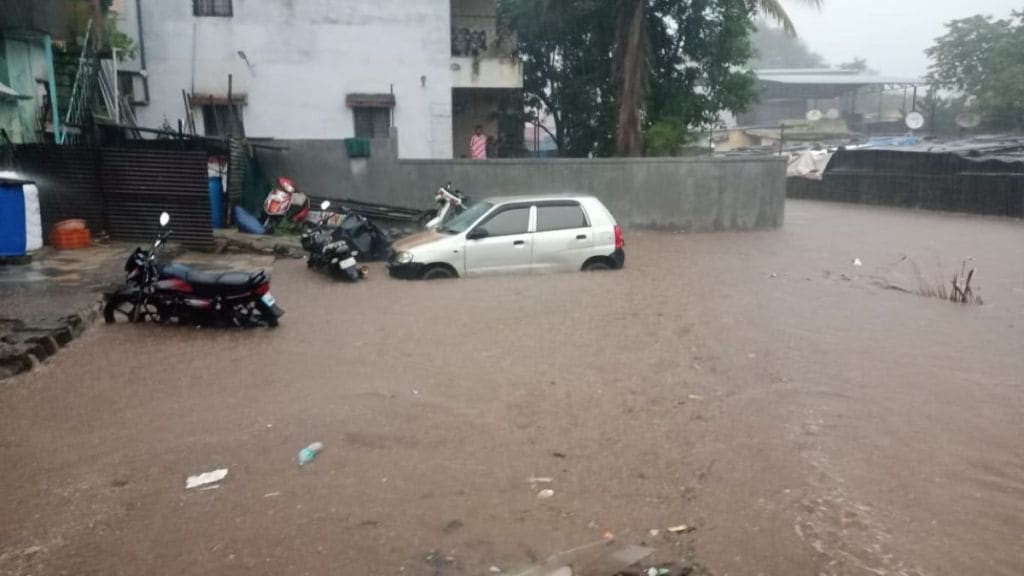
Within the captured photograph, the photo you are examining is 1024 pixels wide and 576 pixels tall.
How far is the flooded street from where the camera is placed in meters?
4.11

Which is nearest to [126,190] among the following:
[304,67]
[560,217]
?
[560,217]

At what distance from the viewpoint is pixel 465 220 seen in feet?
40.8

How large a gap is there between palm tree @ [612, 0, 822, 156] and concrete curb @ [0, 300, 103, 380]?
1453 cm

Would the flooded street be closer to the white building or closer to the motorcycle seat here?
the motorcycle seat

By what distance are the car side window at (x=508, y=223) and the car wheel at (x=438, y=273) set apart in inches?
30.1

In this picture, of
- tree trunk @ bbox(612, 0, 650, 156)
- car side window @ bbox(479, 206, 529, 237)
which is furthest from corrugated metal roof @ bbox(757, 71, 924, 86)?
car side window @ bbox(479, 206, 529, 237)

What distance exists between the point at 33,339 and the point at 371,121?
14563mm

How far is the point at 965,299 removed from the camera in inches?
427

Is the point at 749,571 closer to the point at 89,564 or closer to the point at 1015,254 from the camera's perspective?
the point at 89,564

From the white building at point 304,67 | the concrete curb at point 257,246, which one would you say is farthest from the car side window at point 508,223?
→ the white building at point 304,67

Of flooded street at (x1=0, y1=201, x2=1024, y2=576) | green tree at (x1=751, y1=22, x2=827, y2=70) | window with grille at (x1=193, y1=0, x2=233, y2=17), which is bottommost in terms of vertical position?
flooded street at (x1=0, y1=201, x2=1024, y2=576)

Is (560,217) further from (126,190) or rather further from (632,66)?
(632,66)

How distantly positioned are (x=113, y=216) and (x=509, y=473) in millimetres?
10800

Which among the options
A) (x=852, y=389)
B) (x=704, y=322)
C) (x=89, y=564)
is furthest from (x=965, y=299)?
(x=89, y=564)
